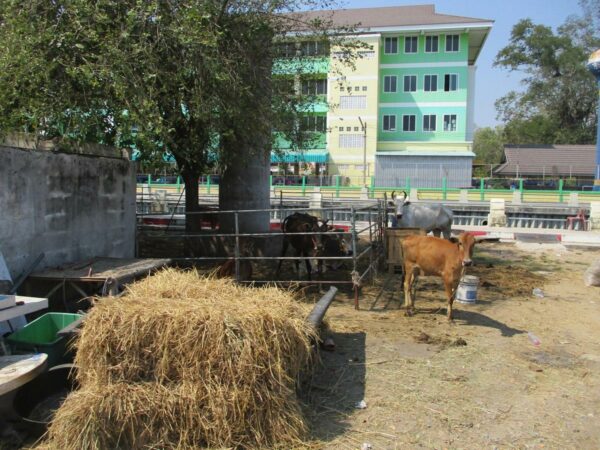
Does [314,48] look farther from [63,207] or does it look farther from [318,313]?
[318,313]

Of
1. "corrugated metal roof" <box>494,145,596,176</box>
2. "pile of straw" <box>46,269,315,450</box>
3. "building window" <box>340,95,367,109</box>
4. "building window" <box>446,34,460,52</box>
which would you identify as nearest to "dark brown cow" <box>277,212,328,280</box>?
"pile of straw" <box>46,269,315,450</box>

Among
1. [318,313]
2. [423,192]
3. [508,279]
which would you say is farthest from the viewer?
[423,192]

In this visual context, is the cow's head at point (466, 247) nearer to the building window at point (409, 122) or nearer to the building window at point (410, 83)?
the building window at point (409, 122)

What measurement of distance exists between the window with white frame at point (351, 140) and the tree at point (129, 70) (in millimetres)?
40675

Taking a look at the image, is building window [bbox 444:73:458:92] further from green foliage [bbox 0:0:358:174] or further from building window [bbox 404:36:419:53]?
green foliage [bbox 0:0:358:174]

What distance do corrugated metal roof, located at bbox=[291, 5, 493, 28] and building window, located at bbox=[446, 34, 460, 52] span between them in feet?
4.52

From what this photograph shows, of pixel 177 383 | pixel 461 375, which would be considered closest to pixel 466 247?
pixel 461 375

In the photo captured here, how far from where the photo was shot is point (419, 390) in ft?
16.9

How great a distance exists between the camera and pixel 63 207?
7020mm

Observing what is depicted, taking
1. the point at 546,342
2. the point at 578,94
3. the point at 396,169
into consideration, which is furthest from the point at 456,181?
the point at 546,342

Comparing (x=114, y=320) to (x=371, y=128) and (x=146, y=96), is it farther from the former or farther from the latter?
(x=371, y=128)

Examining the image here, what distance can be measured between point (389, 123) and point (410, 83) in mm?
4099

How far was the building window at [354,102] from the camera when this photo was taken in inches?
1938

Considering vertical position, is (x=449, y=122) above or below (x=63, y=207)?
above
